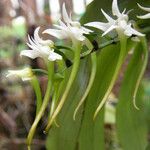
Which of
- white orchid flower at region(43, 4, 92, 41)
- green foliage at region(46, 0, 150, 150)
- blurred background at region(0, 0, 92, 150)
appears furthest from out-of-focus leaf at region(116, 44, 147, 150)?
blurred background at region(0, 0, 92, 150)

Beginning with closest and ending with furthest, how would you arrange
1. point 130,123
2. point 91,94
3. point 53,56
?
point 53,56, point 91,94, point 130,123

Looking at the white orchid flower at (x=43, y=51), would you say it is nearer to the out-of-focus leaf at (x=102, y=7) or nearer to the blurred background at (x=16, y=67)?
the out-of-focus leaf at (x=102, y=7)

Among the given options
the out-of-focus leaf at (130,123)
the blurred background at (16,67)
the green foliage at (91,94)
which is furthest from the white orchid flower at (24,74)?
the blurred background at (16,67)

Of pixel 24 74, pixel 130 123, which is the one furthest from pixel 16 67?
pixel 24 74

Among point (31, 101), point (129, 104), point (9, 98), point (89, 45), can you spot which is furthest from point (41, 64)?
point (89, 45)

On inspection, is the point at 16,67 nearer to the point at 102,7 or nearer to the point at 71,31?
the point at 102,7

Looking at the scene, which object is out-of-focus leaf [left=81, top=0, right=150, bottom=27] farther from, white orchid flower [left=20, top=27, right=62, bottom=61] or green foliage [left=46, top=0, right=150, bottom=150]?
white orchid flower [left=20, top=27, right=62, bottom=61]

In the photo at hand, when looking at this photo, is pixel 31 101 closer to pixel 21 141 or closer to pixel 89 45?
pixel 21 141

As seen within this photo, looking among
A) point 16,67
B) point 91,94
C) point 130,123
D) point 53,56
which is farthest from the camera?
point 16,67
